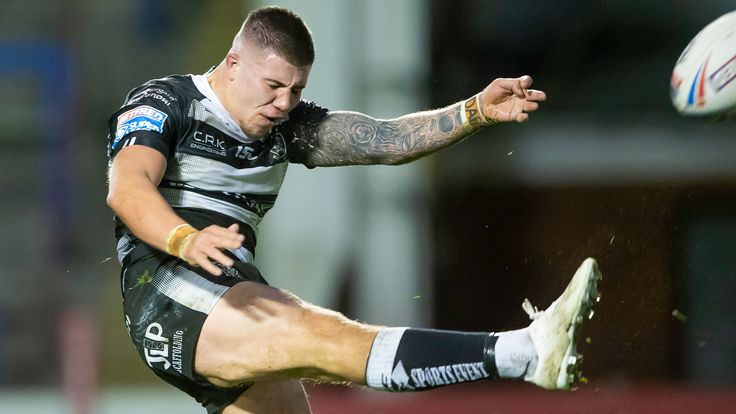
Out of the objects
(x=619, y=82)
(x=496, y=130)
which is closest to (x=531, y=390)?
(x=496, y=130)

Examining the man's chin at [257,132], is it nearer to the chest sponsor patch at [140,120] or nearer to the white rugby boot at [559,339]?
the chest sponsor patch at [140,120]

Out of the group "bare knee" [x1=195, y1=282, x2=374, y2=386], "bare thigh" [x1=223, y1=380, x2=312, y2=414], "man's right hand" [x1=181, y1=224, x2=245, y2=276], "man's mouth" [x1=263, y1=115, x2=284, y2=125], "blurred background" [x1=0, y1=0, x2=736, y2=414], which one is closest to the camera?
"man's right hand" [x1=181, y1=224, x2=245, y2=276]

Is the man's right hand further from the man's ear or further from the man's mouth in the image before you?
the man's ear

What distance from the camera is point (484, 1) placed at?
12.4 m

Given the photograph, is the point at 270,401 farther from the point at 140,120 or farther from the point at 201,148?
the point at 140,120

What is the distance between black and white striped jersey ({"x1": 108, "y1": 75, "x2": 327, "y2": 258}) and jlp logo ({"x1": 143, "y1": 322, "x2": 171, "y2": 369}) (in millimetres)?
521

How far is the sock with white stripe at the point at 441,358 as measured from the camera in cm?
455

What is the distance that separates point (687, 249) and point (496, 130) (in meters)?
2.23

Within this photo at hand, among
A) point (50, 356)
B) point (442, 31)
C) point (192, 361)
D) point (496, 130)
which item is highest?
point (442, 31)

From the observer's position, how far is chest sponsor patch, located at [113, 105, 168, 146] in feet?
16.3

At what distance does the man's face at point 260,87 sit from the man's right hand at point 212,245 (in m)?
1.01

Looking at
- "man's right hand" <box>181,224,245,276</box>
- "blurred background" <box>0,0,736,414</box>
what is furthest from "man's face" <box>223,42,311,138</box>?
"blurred background" <box>0,0,736,414</box>

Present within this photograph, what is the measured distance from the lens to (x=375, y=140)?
5.59 meters

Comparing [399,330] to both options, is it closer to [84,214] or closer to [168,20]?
[84,214]
